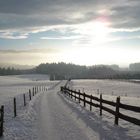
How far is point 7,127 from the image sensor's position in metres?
16.1

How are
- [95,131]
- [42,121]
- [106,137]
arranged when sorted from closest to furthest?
[106,137] < [95,131] < [42,121]

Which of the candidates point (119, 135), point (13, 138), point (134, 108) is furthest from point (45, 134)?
point (134, 108)

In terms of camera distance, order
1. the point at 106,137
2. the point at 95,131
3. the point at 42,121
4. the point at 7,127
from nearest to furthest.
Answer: the point at 106,137
the point at 95,131
the point at 7,127
the point at 42,121

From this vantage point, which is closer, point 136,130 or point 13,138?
point 13,138

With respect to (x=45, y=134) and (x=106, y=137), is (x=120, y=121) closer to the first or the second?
(x=106, y=137)

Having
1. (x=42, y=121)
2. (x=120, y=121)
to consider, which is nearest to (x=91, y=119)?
(x=120, y=121)

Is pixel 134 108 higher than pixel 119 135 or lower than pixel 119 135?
higher

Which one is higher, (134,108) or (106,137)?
(134,108)

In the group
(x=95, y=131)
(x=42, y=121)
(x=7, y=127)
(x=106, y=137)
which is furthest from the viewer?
(x=42, y=121)

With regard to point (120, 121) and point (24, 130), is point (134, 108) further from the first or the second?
point (24, 130)

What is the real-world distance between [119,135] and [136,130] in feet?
4.97

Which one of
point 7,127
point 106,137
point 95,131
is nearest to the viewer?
point 106,137

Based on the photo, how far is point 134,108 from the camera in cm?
1341

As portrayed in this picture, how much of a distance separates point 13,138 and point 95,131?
3.97 m
